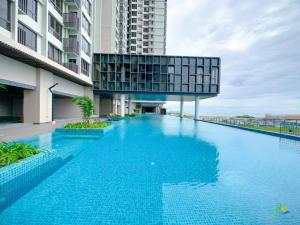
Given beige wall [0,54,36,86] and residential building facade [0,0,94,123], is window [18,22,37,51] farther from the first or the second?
beige wall [0,54,36,86]

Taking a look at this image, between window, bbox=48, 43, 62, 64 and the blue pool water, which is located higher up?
window, bbox=48, 43, 62, 64

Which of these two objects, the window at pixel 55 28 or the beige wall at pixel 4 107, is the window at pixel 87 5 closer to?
the window at pixel 55 28

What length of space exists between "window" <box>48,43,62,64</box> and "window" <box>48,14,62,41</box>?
137cm

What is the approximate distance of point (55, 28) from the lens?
59.6 ft

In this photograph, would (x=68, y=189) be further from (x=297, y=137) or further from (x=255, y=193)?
(x=297, y=137)

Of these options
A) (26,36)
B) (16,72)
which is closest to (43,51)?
(26,36)

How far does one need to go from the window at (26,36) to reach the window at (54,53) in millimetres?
2302

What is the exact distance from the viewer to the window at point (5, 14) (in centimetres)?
1111

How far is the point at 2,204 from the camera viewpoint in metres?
3.34

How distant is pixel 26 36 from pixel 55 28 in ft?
17.5

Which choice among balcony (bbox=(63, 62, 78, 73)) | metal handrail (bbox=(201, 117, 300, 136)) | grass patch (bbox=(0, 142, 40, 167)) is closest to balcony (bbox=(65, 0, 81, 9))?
balcony (bbox=(63, 62, 78, 73))

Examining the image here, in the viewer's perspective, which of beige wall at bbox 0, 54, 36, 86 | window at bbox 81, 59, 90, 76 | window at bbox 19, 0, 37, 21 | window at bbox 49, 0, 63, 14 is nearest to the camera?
beige wall at bbox 0, 54, 36, 86

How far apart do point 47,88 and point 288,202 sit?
18232 mm

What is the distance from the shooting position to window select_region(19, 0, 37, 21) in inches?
521
